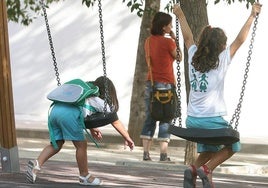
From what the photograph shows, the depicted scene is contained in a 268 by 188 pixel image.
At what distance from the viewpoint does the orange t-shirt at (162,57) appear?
13977 mm

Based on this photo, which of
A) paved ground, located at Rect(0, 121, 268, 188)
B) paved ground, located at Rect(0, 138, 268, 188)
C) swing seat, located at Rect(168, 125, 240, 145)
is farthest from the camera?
paved ground, located at Rect(0, 121, 268, 188)

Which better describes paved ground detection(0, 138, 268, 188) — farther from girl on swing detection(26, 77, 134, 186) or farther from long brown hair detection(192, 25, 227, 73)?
long brown hair detection(192, 25, 227, 73)

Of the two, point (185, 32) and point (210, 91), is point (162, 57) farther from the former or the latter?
point (210, 91)

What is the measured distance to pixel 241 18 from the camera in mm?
20219

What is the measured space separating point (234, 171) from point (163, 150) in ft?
3.13

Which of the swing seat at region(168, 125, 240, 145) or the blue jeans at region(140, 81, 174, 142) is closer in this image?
the swing seat at region(168, 125, 240, 145)

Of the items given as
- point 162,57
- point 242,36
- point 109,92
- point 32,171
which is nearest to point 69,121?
point 109,92

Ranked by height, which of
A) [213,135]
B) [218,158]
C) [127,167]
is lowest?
[127,167]

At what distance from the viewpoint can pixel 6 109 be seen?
11000mm

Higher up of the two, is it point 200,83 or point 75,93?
point 200,83

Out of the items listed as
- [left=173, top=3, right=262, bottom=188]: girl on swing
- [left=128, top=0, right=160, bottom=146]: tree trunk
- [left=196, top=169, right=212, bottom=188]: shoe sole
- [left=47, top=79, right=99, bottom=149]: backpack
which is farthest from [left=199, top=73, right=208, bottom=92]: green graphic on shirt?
[left=128, top=0, right=160, bottom=146]: tree trunk

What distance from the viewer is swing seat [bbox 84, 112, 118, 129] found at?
9.95 m

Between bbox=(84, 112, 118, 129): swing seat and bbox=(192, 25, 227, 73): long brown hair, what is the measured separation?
104cm

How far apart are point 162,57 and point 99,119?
13.8 ft
